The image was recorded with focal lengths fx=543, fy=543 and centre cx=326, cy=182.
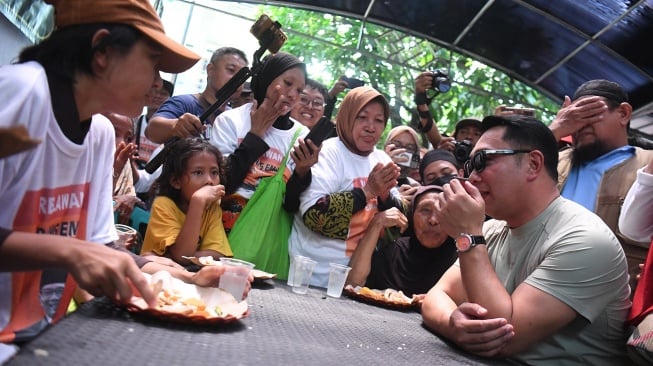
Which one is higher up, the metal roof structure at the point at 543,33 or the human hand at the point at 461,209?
the metal roof structure at the point at 543,33

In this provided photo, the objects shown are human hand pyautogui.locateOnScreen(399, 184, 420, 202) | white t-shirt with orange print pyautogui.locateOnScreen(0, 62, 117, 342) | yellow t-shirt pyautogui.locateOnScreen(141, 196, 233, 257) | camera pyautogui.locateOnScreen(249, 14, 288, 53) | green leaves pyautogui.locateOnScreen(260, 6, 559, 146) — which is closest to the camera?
white t-shirt with orange print pyautogui.locateOnScreen(0, 62, 117, 342)

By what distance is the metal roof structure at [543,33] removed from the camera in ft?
16.5

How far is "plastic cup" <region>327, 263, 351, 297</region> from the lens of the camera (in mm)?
2279

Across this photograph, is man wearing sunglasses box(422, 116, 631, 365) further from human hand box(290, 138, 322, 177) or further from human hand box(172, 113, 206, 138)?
human hand box(172, 113, 206, 138)

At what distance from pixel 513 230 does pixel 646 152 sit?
1172mm

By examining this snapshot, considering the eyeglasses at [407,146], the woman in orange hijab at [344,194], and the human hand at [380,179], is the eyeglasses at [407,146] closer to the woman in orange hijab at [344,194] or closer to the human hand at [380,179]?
the woman in orange hijab at [344,194]

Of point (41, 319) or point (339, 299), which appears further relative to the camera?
point (339, 299)

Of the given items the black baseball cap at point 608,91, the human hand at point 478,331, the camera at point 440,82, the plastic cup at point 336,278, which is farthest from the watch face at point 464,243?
the camera at point 440,82

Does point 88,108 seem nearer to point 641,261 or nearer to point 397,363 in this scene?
point 397,363

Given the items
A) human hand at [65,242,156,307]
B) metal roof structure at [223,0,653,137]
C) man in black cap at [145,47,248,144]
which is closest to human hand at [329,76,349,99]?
man in black cap at [145,47,248,144]

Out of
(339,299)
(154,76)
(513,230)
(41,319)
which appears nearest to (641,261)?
(513,230)

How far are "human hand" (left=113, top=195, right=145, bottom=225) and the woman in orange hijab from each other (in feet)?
3.28

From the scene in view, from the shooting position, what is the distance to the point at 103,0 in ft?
4.42

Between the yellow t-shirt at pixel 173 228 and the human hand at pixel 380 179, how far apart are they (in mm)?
763
